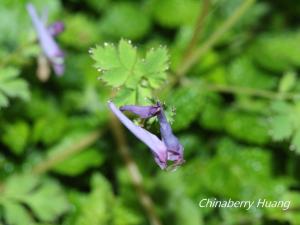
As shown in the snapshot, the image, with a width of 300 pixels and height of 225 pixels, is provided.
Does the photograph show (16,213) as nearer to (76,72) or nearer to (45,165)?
(45,165)

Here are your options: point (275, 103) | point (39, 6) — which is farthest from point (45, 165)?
point (275, 103)

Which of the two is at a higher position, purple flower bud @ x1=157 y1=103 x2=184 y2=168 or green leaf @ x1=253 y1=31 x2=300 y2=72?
purple flower bud @ x1=157 y1=103 x2=184 y2=168

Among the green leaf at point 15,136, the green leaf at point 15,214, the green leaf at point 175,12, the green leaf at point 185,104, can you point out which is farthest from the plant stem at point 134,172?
the green leaf at point 175,12

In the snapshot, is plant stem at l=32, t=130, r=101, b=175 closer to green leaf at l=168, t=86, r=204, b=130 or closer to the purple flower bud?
green leaf at l=168, t=86, r=204, b=130

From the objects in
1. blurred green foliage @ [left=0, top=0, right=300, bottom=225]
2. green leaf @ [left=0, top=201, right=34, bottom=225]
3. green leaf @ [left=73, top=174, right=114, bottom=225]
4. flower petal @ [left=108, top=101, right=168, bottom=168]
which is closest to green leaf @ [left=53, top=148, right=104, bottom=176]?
blurred green foliage @ [left=0, top=0, right=300, bottom=225]

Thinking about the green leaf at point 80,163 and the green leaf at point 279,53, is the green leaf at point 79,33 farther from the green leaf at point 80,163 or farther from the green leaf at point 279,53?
the green leaf at point 279,53

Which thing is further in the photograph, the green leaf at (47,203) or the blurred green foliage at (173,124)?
the blurred green foliage at (173,124)

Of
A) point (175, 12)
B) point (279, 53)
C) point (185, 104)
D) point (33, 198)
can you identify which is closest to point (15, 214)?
point (33, 198)
